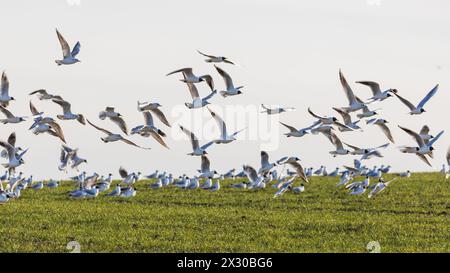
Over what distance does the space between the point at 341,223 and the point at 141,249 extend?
294 inches

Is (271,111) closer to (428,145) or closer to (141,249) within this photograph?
(428,145)

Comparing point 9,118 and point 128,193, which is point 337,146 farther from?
point 9,118

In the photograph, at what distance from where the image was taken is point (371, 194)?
120 ft

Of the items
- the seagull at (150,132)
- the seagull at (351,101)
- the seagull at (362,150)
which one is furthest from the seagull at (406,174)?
the seagull at (150,132)

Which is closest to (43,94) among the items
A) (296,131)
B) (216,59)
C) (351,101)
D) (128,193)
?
(216,59)

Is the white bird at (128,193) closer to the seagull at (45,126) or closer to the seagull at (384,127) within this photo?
the seagull at (45,126)

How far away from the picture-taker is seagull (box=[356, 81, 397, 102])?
28.4m

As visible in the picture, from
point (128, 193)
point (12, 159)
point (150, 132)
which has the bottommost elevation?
point (128, 193)

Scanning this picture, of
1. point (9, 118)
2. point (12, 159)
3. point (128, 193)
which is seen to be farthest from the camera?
point (128, 193)

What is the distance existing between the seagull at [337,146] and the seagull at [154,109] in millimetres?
6046

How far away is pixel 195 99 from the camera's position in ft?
95.9

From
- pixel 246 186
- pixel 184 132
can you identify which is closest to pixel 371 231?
pixel 184 132

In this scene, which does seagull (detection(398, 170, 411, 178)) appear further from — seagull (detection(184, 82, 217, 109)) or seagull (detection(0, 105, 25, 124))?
seagull (detection(0, 105, 25, 124))

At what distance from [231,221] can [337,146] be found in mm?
4931
